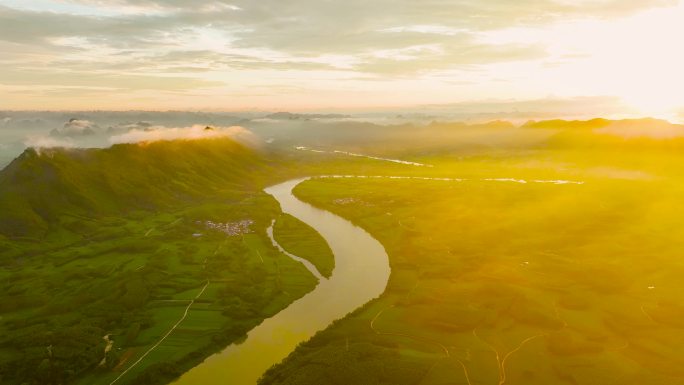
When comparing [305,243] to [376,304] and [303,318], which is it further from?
[303,318]

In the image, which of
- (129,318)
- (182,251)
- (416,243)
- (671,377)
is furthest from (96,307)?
(671,377)

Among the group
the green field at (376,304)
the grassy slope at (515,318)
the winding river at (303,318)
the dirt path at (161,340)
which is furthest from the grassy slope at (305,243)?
the dirt path at (161,340)

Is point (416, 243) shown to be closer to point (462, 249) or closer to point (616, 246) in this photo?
point (462, 249)

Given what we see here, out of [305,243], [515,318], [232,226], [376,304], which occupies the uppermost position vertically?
[232,226]

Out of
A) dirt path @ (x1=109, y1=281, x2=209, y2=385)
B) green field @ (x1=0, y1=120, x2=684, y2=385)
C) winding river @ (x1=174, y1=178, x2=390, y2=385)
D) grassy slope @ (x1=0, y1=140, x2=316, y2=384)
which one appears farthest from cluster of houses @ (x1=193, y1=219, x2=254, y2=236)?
dirt path @ (x1=109, y1=281, x2=209, y2=385)

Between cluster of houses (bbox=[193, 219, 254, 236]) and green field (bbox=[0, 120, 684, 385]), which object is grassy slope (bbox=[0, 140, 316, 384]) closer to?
green field (bbox=[0, 120, 684, 385])

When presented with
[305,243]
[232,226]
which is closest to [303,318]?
[305,243]

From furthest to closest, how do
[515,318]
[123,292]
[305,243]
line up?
[305,243] < [123,292] < [515,318]
